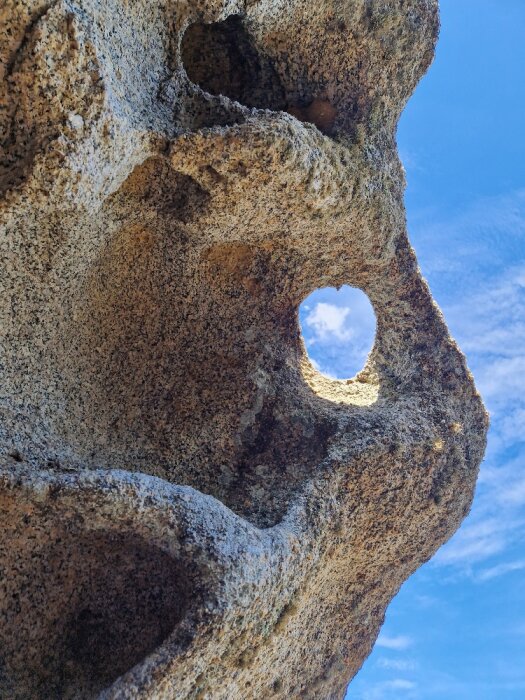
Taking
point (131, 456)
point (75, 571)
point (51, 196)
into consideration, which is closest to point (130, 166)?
point (51, 196)

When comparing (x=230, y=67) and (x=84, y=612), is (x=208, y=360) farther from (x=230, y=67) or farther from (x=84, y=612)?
(x=230, y=67)

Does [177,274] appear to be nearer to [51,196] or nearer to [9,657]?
[51,196]

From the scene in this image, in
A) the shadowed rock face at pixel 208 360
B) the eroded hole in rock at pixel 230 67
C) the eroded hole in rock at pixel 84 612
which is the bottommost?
the eroded hole in rock at pixel 84 612

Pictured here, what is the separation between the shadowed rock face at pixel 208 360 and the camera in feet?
10.1

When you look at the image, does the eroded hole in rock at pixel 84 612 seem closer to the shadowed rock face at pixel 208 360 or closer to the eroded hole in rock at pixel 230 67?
the shadowed rock face at pixel 208 360

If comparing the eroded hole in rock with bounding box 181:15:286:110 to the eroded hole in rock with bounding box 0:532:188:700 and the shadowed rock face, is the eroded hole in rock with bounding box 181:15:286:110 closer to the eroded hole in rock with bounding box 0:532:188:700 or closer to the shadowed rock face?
the shadowed rock face

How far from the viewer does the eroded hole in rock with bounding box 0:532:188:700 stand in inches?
127

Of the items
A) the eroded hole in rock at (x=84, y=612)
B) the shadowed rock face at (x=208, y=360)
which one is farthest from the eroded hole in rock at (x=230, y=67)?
the eroded hole in rock at (x=84, y=612)

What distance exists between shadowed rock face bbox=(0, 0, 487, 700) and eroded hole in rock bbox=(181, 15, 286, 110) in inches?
0.4

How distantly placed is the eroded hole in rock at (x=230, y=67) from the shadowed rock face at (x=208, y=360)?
0.04ft

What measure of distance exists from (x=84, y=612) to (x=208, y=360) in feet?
4.96

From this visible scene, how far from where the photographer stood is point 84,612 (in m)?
3.41

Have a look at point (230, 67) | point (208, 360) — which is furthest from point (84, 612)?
point (230, 67)

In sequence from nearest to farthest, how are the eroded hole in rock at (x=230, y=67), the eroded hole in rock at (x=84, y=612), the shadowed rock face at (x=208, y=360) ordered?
the shadowed rock face at (x=208, y=360), the eroded hole in rock at (x=84, y=612), the eroded hole in rock at (x=230, y=67)
